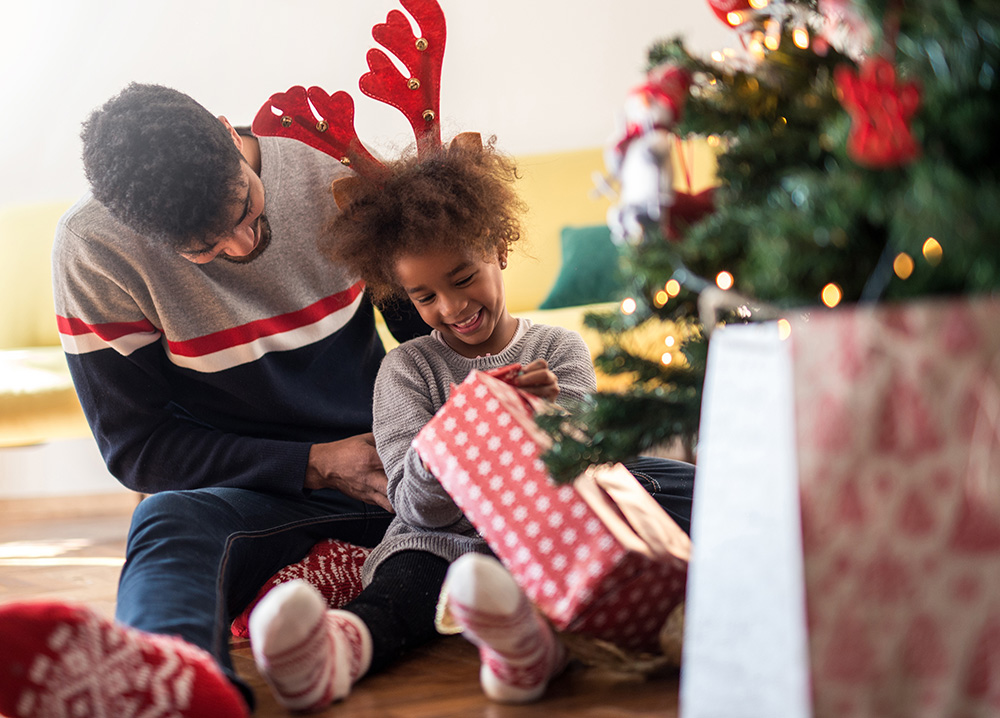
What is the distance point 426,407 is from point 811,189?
2.12 feet

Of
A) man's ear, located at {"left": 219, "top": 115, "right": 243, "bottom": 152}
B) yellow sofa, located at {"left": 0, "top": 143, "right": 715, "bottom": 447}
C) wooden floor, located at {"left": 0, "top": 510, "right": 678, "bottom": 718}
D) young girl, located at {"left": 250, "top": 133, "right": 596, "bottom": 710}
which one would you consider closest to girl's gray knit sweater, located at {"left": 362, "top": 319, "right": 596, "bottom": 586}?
young girl, located at {"left": 250, "top": 133, "right": 596, "bottom": 710}

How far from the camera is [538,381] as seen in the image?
0.95 m

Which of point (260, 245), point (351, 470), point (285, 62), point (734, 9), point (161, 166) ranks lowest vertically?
point (351, 470)

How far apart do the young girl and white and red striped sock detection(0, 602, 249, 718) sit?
155mm

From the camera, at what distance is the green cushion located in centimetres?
228

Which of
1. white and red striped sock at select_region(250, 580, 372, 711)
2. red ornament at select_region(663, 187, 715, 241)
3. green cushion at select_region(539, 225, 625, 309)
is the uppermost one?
red ornament at select_region(663, 187, 715, 241)

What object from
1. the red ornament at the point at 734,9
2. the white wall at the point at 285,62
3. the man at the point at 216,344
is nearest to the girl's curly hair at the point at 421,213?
the man at the point at 216,344

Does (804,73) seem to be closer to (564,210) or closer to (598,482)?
(598,482)

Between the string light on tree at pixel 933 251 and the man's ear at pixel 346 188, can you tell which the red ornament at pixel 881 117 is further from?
the man's ear at pixel 346 188

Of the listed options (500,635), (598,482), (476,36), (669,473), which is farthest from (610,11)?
(500,635)

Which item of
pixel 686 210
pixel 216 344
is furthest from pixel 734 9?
pixel 216 344

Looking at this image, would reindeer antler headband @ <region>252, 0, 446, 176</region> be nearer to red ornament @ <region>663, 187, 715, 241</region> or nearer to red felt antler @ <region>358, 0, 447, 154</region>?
red felt antler @ <region>358, 0, 447, 154</region>

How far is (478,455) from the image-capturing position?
2.71ft

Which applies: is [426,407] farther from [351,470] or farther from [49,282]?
[49,282]
